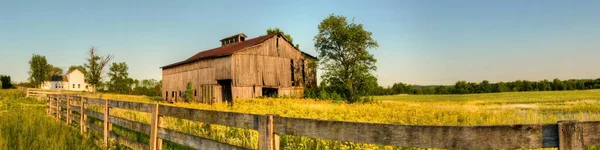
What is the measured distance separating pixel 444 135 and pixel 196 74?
38.1 metres

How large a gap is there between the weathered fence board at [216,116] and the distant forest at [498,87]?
350ft

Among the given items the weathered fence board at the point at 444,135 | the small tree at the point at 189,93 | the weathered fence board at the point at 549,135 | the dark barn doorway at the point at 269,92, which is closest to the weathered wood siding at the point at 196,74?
the small tree at the point at 189,93

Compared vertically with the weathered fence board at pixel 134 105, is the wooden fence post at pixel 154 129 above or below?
below

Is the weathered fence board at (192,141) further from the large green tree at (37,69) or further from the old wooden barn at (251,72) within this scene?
the large green tree at (37,69)

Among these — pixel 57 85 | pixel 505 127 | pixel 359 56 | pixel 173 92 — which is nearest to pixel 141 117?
pixel 505 127

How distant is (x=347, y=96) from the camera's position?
4447cm

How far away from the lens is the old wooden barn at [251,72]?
115 ft

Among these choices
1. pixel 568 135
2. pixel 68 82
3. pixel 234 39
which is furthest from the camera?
pixel 68 82

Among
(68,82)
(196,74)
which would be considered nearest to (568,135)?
(196,74)

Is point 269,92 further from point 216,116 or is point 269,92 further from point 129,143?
point 216,116

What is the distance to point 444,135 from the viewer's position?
314 cm

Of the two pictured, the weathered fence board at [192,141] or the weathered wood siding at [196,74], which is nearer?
→ the weathered fence board at [192,141]

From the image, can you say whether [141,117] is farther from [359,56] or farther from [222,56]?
[359,56]

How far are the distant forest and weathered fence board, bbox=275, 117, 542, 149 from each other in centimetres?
10778
